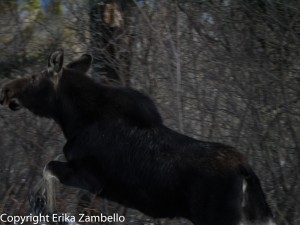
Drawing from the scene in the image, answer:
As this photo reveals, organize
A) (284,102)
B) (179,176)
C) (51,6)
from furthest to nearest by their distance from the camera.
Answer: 1. (51,6)
2. (284,102)
3. (179,176)

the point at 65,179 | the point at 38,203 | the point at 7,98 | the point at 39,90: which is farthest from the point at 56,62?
the point at 38,203

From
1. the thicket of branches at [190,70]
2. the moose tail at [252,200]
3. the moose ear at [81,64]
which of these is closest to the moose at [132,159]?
the moose tail at [252,200]

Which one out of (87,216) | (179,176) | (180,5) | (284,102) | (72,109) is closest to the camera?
(179,176)

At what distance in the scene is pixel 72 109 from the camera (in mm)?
7488

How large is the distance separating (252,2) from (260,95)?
3.83 feet

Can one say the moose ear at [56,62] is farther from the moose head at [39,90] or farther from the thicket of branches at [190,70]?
the thicket of branches at [190,70]

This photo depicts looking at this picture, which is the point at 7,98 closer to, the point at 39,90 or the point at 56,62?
the point at 39,90

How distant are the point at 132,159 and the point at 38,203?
1.02 m

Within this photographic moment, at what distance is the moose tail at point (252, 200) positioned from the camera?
21.8 feet

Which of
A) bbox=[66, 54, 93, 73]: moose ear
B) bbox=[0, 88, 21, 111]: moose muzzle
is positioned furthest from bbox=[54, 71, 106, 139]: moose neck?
bbox=[0, 88, 21, 111]: moose muzzle

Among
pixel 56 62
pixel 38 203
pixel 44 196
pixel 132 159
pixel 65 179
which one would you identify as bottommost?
pixel 38 203

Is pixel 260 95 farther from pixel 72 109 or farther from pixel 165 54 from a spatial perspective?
pixel 72 109

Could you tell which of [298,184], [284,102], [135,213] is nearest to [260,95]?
[284,102]

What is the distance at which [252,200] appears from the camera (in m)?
6.70
